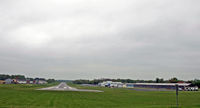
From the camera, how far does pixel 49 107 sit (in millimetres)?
25312

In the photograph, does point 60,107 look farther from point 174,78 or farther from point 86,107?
point 174,78

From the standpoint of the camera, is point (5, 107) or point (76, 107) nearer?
point (5, 107)

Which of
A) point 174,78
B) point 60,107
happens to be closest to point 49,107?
point 60,107

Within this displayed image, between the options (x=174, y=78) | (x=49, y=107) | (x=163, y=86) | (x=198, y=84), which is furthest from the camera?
(x=174, y=78)

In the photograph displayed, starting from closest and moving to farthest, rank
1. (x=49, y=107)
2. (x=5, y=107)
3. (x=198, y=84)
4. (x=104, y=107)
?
1. (x=5, y=107)
2. (x=49, y=107)
3. (x=104, y=107)
4. (x=198, y=84)

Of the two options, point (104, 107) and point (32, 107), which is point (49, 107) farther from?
point (104, 107)

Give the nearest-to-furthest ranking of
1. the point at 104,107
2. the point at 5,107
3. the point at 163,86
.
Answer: the point at 5,107 → the point at 104,107 → the point at 163,86

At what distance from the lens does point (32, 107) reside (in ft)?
81.7

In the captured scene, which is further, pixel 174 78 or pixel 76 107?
pixel 174 78

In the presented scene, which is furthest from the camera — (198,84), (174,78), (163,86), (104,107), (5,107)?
(174,78)

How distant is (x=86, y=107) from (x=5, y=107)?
919 cm

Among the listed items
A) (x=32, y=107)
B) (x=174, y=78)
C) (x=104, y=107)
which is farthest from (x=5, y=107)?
(x=174, y=78)

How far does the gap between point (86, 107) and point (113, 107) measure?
11.3 ft

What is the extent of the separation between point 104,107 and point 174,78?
175988mm
